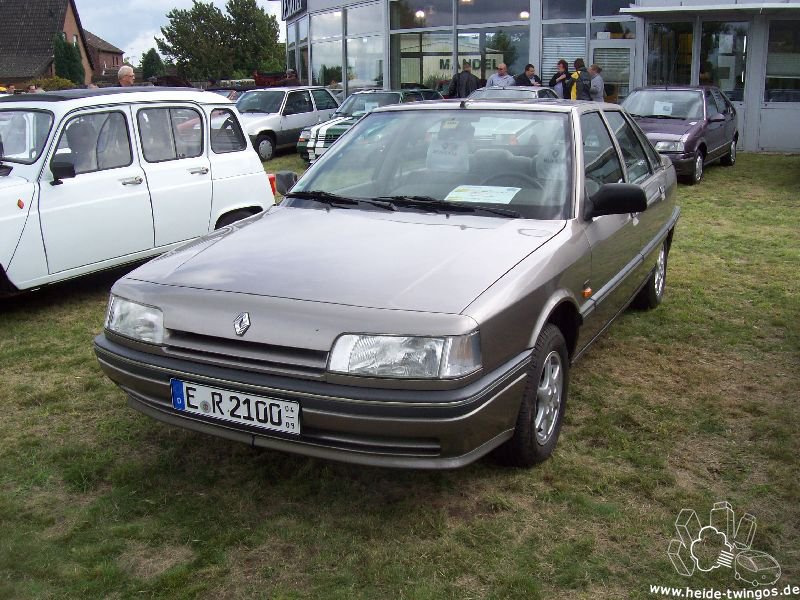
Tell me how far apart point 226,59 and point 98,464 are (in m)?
70.9

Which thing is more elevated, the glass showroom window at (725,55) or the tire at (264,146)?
the glass showroom window at (725,55)

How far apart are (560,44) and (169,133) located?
15.2 metres

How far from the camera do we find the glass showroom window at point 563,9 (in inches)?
762

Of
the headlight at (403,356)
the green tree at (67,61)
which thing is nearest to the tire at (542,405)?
the headlight at (403,356)

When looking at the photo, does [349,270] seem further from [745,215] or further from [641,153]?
[745,215]

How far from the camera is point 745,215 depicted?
995cm

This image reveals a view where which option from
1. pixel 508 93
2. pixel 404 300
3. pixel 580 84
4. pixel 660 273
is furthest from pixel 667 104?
pixel 404 300

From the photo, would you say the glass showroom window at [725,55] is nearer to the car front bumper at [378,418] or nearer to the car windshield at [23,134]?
the car windshield at [23,134]

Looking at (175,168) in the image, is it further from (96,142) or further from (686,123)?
(686,123)

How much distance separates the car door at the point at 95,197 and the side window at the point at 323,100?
1317 cm

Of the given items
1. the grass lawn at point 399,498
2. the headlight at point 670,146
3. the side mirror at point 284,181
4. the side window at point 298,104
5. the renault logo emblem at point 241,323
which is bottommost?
the grass lawn at point 399,498

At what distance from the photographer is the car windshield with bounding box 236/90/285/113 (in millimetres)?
18078

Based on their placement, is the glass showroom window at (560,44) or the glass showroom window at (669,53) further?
the glass showroom window at (560,44)

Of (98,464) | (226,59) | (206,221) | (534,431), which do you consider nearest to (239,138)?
(206,221)
